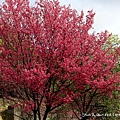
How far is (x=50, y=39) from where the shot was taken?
9.06 metres

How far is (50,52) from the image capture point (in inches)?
349

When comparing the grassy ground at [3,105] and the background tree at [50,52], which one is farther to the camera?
the grassy ground at [3,105]

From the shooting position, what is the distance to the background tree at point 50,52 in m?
8.79

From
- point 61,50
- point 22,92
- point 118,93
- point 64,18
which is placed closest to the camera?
point 61,50

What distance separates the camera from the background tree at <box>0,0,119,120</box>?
28.8 feet

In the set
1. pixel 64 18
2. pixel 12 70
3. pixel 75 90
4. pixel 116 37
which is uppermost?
pixel 116 37

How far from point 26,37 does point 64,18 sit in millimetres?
1583

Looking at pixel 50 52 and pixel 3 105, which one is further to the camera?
pixel 3 105

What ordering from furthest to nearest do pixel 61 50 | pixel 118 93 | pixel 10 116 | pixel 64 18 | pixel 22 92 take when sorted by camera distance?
pixel 10 116, pixel 118 93, pixel 22 92, pixel 64 18, pixel 61 50

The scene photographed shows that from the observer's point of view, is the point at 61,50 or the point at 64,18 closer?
the point at 61,50

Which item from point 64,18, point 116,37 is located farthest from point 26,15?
point 116,37

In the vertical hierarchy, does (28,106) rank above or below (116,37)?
below

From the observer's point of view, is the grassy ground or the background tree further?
the grassy ground

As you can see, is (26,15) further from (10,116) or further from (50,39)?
(10,116)
